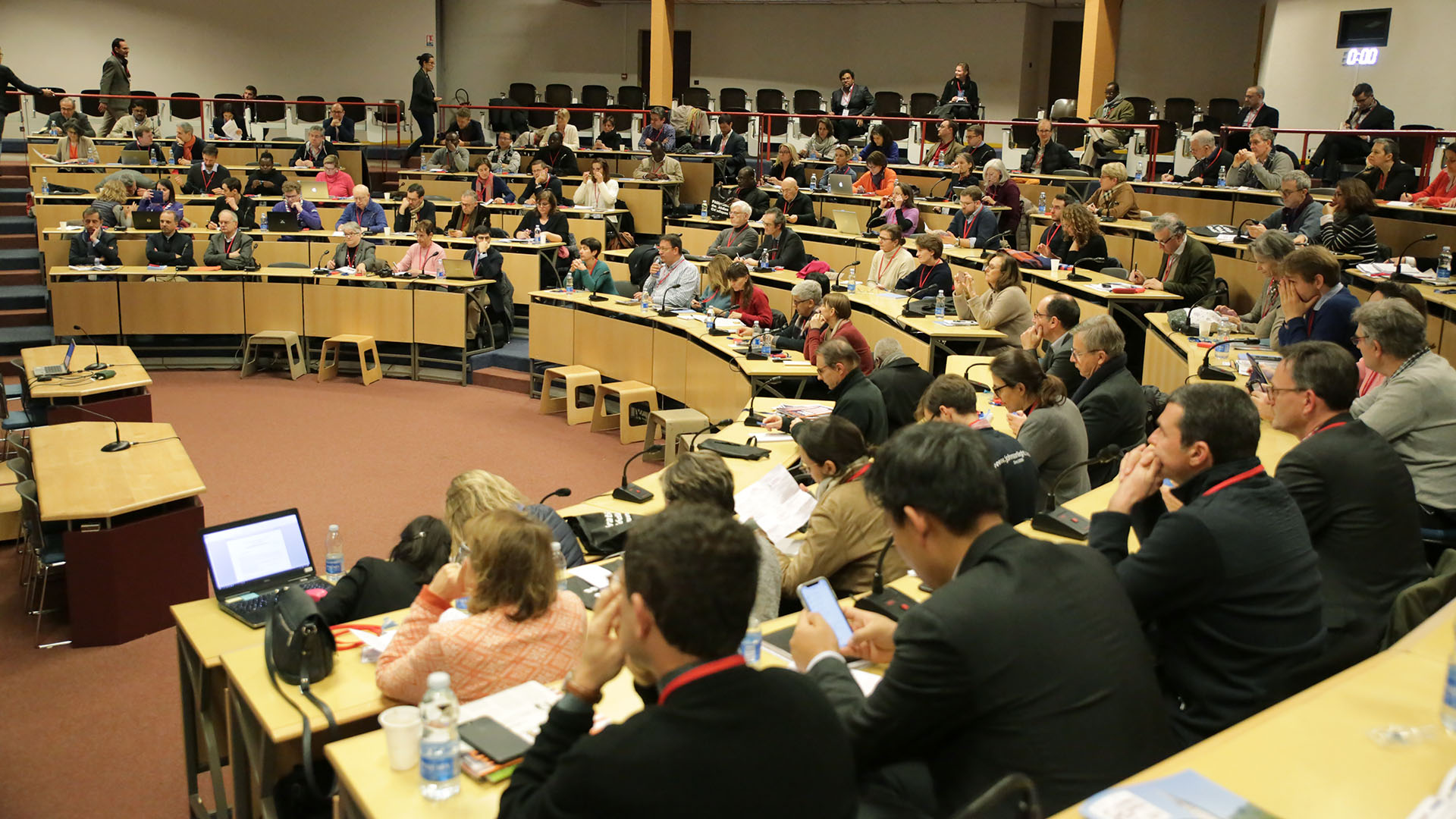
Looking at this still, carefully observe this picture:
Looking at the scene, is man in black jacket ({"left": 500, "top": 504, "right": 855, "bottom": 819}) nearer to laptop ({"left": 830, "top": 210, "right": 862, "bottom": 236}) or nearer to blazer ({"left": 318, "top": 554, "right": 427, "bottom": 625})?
blazer ({"left": 318, "top": 554, "right": 427, "bottom": 625})

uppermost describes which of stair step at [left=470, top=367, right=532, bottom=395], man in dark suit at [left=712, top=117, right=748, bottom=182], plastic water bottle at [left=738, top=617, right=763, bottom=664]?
man in dark suit at [left=712, top=117, right=748, bottom=182]

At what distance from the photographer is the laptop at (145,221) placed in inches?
463

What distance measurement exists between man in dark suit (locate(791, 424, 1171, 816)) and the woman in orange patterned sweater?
1.04 m

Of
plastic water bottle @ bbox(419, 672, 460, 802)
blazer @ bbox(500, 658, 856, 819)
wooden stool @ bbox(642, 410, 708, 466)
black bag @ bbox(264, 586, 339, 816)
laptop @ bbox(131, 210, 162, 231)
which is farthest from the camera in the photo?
laptop @ bbox(131, 210, 162, 231)

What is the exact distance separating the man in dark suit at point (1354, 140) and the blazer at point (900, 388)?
20.3 feet

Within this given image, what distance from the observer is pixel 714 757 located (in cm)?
171

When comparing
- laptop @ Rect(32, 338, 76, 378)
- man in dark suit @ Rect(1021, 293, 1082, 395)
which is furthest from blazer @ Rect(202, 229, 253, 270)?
man in dark suit @ Rect(1021, 293, 1082, 395)

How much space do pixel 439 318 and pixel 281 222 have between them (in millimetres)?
2502

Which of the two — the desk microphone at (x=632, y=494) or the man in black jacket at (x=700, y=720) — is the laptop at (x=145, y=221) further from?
the man in black jacket at (x=700, y=720)

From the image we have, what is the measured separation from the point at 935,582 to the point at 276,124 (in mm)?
18658

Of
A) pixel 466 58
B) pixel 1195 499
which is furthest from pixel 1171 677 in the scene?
pixel 466 58

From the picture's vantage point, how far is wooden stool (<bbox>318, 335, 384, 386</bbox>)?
421 inches

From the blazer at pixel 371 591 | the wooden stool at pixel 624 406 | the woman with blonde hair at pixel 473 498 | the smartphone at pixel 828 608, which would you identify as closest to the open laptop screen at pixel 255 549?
the blazer at pixel 371 591

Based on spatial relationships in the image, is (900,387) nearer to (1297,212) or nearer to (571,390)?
(571,390)
